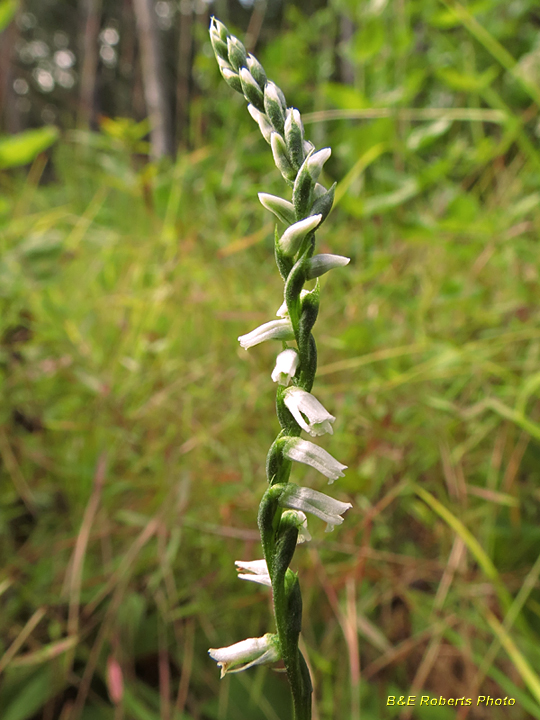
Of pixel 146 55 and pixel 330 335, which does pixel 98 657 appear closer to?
pixel 330 335

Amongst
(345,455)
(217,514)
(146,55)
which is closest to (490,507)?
(345,455)

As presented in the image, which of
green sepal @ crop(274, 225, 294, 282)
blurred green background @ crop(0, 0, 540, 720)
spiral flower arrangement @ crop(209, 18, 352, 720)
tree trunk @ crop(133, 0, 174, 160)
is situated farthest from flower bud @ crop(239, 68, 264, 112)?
tree trunk @ crop(133, 0, 174, 160)

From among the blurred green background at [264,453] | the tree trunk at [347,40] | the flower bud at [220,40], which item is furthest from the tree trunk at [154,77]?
the flower bud at [220,40]

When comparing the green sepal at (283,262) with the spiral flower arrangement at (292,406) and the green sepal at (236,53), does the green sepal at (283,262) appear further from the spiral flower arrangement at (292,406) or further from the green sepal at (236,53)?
the green sepal at (236,53)

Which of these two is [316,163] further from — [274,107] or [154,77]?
[154,77]

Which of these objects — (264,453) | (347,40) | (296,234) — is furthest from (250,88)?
(347,40)

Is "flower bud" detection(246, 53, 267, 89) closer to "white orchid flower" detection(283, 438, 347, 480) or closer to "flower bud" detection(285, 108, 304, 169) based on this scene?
"flower bud" detection(285, 108, 304, 169)
